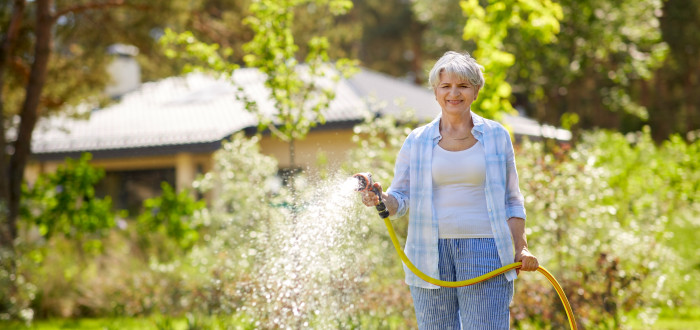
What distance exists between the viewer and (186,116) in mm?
15680

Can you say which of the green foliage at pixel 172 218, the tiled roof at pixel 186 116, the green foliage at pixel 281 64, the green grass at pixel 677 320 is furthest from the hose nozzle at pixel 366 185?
the tiled roof at pixel 186 116

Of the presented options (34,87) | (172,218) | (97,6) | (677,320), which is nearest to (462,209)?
(677,320)

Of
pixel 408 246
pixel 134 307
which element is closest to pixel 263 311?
pixel 408 246

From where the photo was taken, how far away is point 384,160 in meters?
6.51

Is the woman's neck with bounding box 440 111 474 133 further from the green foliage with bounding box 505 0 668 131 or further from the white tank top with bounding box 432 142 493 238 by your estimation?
the green foliage with bounding box 505 0 668 131

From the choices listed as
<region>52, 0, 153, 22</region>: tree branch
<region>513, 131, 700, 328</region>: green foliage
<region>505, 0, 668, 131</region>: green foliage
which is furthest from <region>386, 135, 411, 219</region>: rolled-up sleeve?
<region>505, 0, 668, 131</region>: green foliage

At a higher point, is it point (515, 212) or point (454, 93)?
point (454, 93)

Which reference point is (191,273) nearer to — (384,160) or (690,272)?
(384,160)

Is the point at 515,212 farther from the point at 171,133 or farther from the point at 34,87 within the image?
the point at 171,133

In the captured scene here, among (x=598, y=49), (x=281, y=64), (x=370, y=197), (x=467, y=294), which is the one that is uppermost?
(x=598, y=49)

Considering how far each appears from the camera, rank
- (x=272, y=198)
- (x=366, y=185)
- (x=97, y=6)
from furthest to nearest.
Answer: (x=97, y=6) < (x=272, y=198) < (x=366, y=185)

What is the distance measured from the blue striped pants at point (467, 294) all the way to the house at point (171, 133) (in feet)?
33.8

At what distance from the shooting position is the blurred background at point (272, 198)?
4.95 m

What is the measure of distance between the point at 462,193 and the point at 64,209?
7.86m
